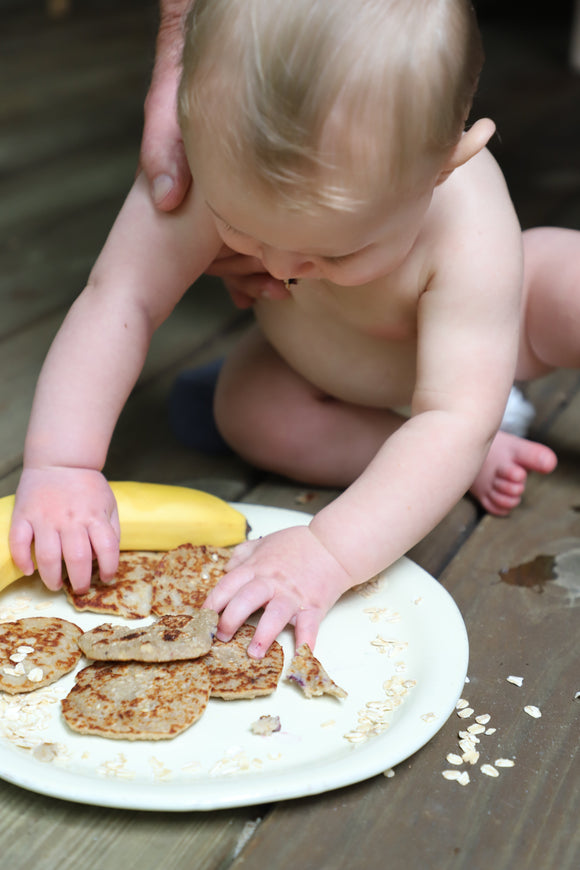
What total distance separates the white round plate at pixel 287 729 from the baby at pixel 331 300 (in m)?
0.04

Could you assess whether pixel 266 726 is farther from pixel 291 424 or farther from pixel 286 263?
pixel 291 424

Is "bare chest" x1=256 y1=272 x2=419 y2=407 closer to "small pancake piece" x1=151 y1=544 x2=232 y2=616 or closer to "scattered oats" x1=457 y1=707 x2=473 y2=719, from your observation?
"small pancake piece" x1=151 y1=544 x2=232 y2=616

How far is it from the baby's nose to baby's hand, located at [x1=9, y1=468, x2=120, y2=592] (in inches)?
10.5

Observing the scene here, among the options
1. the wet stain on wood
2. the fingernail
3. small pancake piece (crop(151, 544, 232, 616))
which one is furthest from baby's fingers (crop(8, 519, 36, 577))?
the wet stain on wood

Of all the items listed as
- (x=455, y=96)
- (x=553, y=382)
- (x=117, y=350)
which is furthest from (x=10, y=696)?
(x=553, y=382)

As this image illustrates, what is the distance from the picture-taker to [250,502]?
3.76 ft

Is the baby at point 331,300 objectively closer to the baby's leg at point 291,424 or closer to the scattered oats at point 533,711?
the baby's leg at point 291,424

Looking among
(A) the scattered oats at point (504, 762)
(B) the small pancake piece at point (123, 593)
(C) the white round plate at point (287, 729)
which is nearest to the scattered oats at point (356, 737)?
(C) the white round plate at point (287, 729)

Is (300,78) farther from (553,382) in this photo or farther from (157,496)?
(553,382)

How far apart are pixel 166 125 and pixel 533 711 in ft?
2.25

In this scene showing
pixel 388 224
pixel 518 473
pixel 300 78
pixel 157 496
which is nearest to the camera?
pixel 300 78

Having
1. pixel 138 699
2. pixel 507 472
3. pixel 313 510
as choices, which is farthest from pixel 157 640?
pixel 507 472

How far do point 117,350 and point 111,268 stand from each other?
0.09m

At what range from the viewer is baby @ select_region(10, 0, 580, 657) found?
71 centimetres
